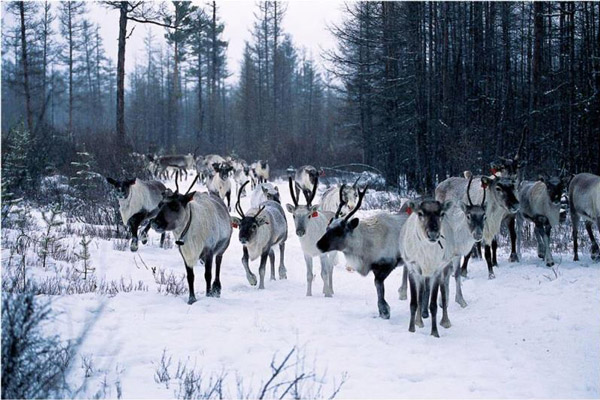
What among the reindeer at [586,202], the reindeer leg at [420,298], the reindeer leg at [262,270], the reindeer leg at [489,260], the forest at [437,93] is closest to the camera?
the reindeer leg at [420,298]

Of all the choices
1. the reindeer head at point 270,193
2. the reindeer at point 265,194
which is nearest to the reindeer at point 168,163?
the reindeer at point 265,194

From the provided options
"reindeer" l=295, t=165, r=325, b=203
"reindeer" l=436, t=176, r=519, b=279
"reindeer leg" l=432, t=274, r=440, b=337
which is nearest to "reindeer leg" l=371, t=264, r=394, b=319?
"reindeer leg" l=432, t=274, r=440, b=337

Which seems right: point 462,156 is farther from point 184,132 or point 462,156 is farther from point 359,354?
point 184,132

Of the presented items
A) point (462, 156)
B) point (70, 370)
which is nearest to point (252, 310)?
Answer: point (70, 370)

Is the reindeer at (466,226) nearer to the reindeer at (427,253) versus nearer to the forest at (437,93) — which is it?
the reindeer at (427,253)

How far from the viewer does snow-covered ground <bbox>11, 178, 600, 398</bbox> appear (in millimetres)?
4699

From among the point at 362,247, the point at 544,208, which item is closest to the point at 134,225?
the point at 362,247

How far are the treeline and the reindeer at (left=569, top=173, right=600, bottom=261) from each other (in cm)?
576

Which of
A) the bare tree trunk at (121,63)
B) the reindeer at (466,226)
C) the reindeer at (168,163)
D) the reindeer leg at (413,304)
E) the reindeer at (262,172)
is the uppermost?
the bare tree trunk at (121,63)

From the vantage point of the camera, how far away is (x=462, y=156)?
50.3 feet

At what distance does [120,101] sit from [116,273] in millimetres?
11059

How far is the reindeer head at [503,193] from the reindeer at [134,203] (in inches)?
252

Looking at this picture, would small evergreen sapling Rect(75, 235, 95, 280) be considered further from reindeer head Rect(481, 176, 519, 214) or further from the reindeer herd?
reindeer head Rect(481, 176, 519, 214)

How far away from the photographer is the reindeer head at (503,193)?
866 cm
